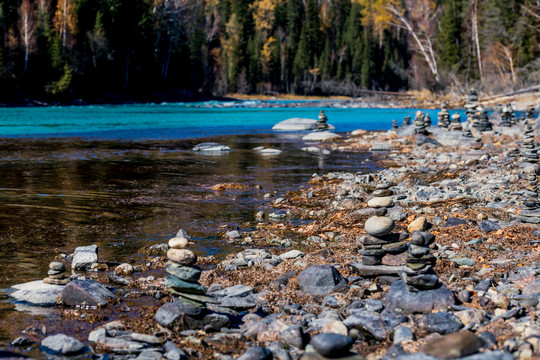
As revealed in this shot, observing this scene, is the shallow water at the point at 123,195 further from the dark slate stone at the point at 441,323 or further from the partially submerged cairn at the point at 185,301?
the dark slate stone at the point at 441,323

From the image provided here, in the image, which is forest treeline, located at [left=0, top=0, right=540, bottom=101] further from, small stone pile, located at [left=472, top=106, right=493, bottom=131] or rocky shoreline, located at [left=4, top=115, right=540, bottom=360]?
rocky shoreline, located at [left=4, top=115, right=540, bottom=360]

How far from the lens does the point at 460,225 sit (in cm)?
882

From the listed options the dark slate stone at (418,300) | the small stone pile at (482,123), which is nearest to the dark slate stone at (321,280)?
the dark slate stone at (418,300)

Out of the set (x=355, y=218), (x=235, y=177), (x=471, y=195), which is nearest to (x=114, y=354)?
(x=355, y=218)

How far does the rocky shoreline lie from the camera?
492cm

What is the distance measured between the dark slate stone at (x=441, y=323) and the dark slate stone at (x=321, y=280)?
1.24m

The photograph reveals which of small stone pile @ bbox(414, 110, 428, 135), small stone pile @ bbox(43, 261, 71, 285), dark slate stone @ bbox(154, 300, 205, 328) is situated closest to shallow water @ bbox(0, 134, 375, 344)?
small stone pile @ bbox(43, 261, 71, 285)

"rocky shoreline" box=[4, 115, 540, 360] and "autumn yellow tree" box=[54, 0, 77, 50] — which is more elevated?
"autumn yellow tree" box=[54, 0, 77, 50]

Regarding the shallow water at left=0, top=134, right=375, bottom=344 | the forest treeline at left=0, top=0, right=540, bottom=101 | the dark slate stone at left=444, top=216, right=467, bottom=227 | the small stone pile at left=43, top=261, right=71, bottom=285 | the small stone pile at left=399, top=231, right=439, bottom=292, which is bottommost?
the shallow water at left=0, top=134, right=375, bottom=344

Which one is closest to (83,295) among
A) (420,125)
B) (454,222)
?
(454,222)

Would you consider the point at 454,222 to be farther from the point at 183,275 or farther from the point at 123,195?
the point at 123,195

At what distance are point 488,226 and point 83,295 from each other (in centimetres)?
582

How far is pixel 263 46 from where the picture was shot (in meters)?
105

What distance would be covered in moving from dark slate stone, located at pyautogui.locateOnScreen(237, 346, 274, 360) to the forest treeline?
5293 centimetres
